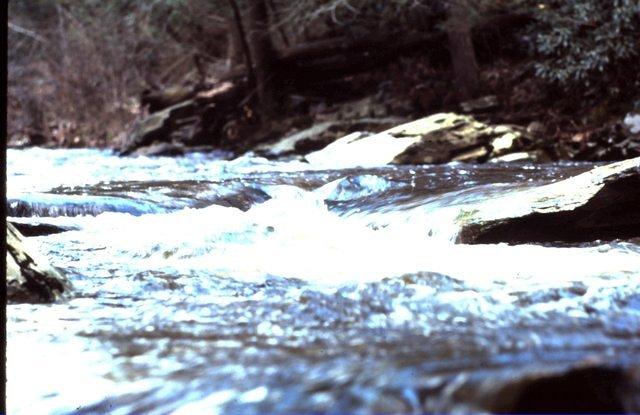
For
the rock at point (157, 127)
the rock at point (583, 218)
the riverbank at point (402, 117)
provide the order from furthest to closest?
the rock at point (157, 127), the riverbank at point (402, 117), the rock at point (583, 218)

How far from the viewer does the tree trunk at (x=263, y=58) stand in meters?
13.7

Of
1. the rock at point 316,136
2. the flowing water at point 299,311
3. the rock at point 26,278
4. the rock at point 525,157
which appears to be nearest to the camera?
the flowing water at point 299,311

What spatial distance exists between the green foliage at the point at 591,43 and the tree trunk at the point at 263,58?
16.6 ft

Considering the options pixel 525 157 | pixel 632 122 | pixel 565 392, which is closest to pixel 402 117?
pixel 525 157

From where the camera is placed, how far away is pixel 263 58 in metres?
14.1

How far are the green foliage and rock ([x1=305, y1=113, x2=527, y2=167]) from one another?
188cm

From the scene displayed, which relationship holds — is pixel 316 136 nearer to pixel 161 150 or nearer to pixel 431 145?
pixel 431 145

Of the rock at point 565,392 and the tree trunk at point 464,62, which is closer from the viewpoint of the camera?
the rock at point 565,392

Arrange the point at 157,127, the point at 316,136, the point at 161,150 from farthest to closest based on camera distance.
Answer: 1. the point at 157,127
2. the point at 161,150
3. the point at 316,136

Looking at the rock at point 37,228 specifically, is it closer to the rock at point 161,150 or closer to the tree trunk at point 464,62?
the rock at point 161,150

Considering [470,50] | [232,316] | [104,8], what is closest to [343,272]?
[232,316]

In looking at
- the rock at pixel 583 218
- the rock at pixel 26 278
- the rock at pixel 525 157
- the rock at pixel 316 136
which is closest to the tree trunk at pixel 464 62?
the rock at pixel 316 136

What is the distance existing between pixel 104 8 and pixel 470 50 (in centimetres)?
962

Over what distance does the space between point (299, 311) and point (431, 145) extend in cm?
660
